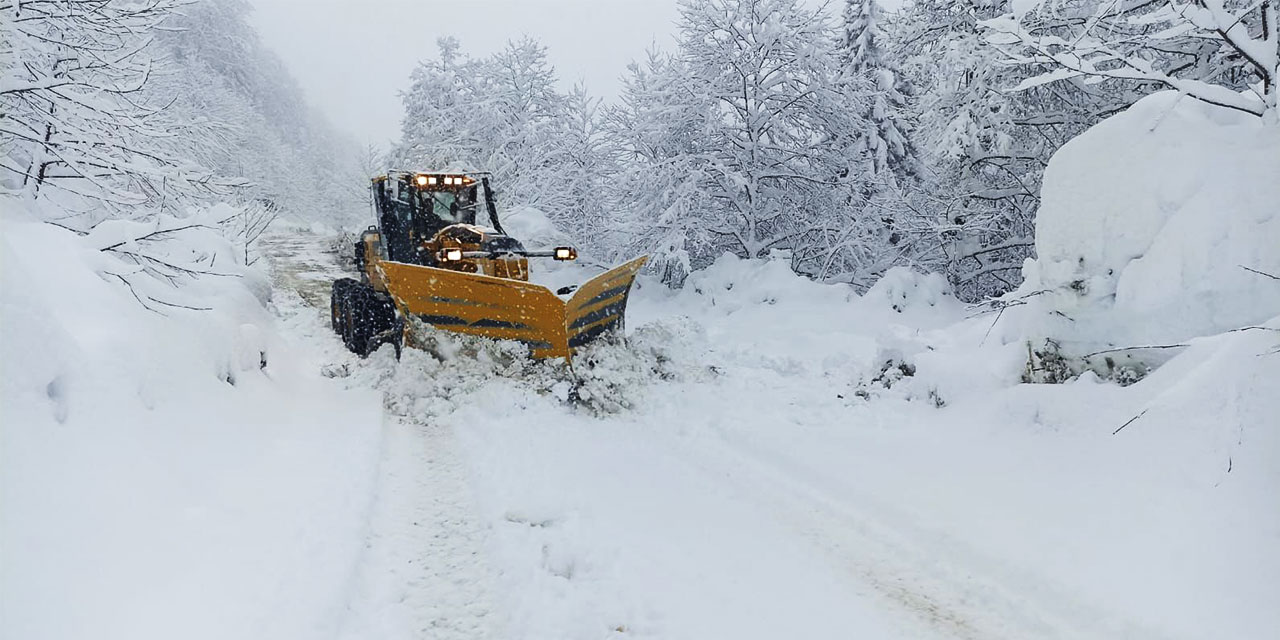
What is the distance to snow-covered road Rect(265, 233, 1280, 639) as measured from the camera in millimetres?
3314

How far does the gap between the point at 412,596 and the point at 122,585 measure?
1242mm

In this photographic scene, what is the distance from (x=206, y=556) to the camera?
3488 mm

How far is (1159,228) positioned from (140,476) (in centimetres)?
698

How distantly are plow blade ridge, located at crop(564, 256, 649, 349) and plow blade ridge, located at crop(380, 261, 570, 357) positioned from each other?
215 millimetres

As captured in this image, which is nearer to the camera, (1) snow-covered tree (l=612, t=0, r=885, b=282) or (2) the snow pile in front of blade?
(2) the snow pile in front of blade

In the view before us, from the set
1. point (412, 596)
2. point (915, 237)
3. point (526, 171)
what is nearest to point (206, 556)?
point (412, 596)

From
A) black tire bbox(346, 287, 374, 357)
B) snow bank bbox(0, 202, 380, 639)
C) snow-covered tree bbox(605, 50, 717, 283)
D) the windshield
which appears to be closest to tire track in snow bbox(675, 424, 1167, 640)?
snow bank bbox(0, 202, 380, 639)

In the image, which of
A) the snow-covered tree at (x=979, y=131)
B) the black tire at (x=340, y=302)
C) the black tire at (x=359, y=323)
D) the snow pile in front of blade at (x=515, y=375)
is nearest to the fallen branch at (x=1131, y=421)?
the snow pile in front of blade at (x=515, y=375)

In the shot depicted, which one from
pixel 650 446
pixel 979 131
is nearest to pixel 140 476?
pixel 650 446

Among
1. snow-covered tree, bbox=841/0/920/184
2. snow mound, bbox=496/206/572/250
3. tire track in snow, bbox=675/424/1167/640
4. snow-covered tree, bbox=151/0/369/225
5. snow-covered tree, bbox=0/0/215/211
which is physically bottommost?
tire track in snow, bbox=675/424/1167/640

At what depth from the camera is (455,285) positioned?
23.9 feet

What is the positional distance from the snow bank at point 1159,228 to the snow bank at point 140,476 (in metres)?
5.71

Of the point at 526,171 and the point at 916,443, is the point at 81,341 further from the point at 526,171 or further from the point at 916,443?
the point at 526,171

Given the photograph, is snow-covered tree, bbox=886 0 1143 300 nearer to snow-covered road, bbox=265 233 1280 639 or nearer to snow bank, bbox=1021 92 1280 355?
snow bank, bbox=1021 92 1280 355
